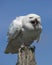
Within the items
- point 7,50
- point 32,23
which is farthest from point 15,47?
point 32,23

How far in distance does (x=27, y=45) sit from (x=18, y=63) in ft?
1.99

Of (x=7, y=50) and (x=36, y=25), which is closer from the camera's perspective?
(x=36, y=25)

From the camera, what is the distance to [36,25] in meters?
7.77

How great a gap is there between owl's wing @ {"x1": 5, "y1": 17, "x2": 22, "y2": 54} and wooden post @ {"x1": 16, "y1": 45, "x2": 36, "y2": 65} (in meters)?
0.39

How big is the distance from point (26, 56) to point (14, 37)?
2.60 feet

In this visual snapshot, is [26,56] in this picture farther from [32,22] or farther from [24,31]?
[32,22]

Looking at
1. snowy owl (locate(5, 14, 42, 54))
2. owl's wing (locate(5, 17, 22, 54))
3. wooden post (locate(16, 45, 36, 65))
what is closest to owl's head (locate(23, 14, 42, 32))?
snowy owl (locate(5, 14, 42, 54))

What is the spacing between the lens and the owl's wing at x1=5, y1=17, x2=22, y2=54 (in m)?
8.06

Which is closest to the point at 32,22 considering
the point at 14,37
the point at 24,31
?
the point at 24,31

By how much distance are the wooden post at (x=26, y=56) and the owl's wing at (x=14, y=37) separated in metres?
0.39

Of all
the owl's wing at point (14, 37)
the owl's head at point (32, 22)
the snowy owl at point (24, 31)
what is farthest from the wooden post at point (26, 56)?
the owl's head at point (32, 22)

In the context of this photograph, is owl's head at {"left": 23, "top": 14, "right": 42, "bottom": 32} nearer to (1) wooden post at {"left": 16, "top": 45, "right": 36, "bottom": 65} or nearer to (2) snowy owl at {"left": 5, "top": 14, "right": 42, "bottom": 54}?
(2) snowy owl at {"left": 5, "top": 14, "right": 42, "bottom": 54}

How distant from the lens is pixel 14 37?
8.14 meters

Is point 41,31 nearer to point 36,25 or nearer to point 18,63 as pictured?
point 36,25
